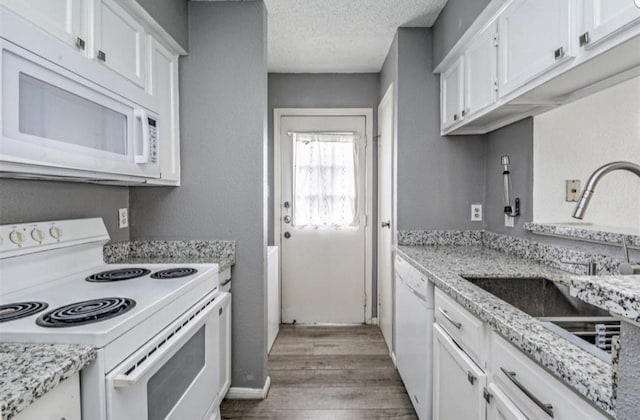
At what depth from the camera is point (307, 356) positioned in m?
2.69

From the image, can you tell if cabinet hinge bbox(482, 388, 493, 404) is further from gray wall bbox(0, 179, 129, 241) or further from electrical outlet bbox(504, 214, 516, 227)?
gray wall bbox(0, 179, 129, 241)

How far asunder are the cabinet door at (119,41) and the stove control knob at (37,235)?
2.40 ft

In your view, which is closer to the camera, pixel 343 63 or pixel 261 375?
pixel 261 375

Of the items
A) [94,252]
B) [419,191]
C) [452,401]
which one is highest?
[419,191]

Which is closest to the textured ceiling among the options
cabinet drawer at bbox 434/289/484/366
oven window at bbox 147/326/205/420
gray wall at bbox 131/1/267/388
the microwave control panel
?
gray wall at bbox 131/1/267/388

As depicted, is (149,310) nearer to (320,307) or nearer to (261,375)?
(261,375)

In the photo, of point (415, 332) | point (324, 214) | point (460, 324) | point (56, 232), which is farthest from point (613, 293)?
point (324, 214)

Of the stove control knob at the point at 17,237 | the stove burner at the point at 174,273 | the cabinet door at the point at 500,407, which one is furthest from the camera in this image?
the stove burner at the point at 174,273

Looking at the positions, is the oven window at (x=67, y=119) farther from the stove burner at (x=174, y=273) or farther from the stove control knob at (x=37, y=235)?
the stove burner at (x=174, y=273)

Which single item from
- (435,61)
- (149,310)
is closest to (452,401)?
(149,310)

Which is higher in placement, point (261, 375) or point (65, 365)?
point (65, 365)

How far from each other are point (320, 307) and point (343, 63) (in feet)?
7.62

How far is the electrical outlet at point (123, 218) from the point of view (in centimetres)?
206

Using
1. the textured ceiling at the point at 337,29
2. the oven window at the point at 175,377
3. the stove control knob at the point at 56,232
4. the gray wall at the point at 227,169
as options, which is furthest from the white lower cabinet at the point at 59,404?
the textured ceiling at the point at 337,29
